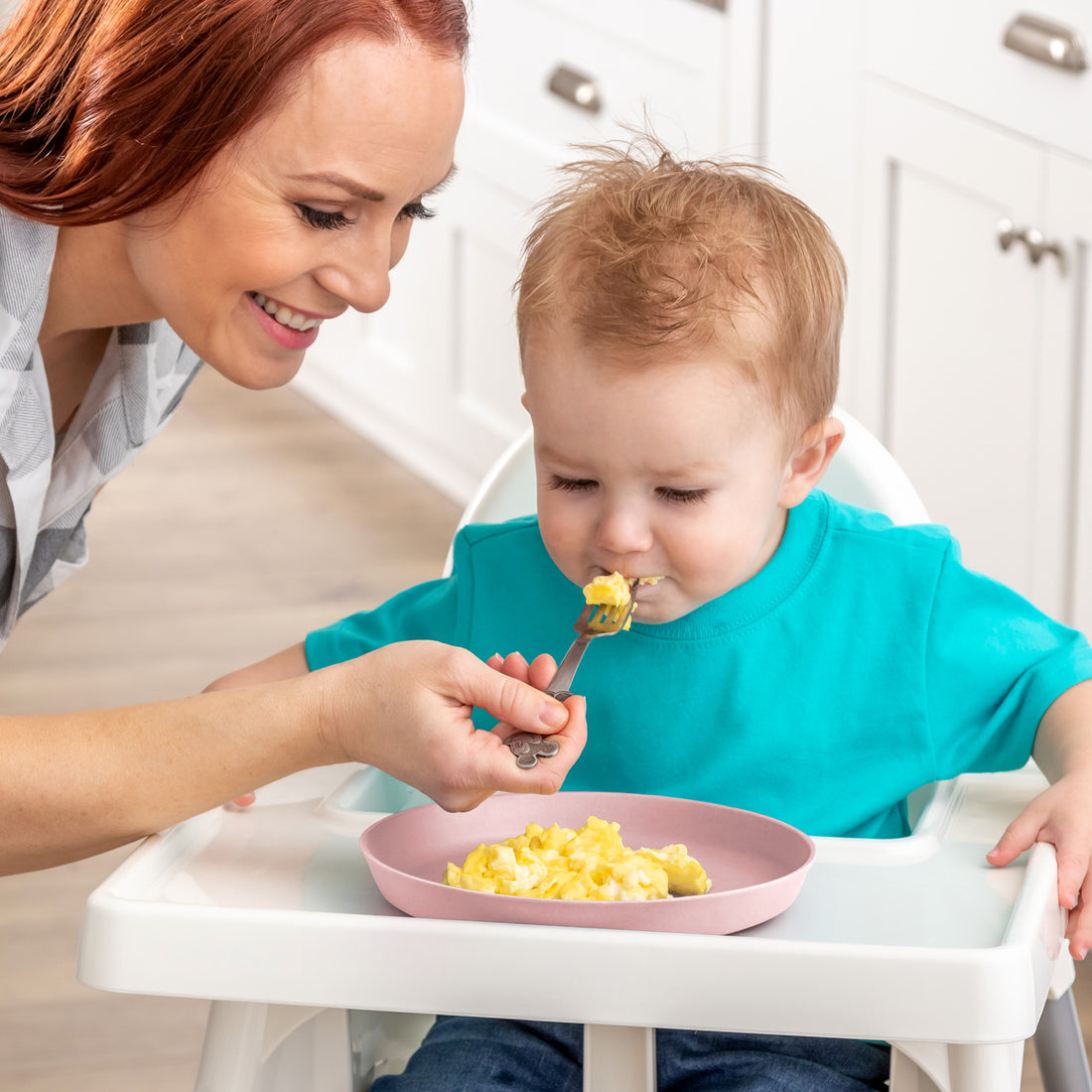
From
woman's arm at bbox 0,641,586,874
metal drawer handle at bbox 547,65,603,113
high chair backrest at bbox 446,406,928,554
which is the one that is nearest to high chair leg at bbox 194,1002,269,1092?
woman's arm at bbox 0,641,586,874

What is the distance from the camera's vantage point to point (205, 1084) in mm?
868

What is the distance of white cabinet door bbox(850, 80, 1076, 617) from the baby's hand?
1.05 meters

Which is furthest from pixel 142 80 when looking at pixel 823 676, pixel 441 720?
pixel 823 676

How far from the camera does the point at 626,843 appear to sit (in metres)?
0.92

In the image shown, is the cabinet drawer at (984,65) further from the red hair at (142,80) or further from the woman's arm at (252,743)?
the woman's arm at (252,743)

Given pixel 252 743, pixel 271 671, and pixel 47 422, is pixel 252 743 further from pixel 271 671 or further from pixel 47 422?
pixel 47 422

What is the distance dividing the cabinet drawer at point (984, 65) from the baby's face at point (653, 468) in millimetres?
943

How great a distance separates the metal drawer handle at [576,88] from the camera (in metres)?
2.53

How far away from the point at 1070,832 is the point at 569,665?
287mm

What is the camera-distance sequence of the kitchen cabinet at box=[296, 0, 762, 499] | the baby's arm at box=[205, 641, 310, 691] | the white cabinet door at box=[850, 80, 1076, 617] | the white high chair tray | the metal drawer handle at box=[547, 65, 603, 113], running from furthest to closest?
the metal drawer handle at box=[547, 65, 603, 113], the kitchen cabinet at box=[296, 0, 762, 499], the white cabinet door at box=[850, 80, 1076, 617], the baby's arm at box=[205, 641, 310, 691], the white high chair tray

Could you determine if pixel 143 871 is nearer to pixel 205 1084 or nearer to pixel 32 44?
pixel 205 1084

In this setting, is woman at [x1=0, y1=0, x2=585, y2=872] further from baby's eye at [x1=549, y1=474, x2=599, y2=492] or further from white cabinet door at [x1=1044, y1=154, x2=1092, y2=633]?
white cabinet door at [x1=1044, y1=154, x2=1092, y2=633]

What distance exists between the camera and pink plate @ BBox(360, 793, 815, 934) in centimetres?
76

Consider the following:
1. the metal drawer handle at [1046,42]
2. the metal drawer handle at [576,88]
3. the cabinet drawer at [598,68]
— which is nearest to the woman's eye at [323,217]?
the metal drawer handle at [1046,42]
